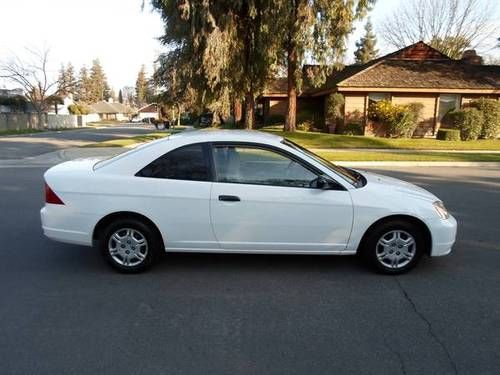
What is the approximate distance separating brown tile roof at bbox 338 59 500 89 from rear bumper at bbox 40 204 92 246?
23.1m

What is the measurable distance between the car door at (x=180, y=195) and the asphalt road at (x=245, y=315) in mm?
469

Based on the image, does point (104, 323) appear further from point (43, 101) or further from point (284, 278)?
point (43, 101)

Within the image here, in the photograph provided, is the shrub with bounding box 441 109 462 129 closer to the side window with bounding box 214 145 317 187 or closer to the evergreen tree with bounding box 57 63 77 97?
the side window with bounding box 214 145 317 187

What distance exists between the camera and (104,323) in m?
3.51

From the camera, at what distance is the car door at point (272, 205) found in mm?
4375

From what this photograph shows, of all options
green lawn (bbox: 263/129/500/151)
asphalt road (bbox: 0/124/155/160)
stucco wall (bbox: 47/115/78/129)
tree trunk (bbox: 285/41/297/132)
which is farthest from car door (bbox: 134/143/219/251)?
stucco wall (bbox: 47/115/78/129)

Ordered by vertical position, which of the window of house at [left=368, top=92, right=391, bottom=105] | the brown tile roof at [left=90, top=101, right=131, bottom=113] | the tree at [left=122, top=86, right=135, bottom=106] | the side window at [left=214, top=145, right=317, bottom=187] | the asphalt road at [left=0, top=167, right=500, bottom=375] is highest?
the tree at [left=122, top=86, right=135, bottom=106]

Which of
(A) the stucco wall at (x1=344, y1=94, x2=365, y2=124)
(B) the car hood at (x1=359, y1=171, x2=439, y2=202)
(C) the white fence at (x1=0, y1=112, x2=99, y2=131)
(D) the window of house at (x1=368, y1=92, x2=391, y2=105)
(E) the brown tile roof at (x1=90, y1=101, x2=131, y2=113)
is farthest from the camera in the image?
(E) the brown tile roof at (x1=90, y1=101, x2=131, y2=113)

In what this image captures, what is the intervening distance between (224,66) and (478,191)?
46.5 feet

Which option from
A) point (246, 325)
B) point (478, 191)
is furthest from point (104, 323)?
point (478, 191)

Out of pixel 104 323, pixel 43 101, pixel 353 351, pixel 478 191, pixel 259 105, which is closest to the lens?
pixel 353 351

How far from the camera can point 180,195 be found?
173 inches

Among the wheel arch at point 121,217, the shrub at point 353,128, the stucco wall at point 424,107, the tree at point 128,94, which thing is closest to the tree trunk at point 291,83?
the shrub at point 353,128

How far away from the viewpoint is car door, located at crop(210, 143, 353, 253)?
438cm
